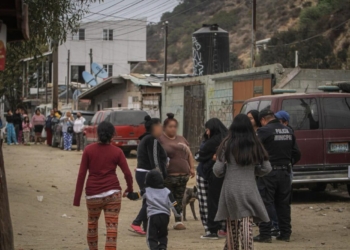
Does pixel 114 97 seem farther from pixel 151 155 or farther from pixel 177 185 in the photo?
pixel 151 155

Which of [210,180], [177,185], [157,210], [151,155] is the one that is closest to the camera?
[157,210]

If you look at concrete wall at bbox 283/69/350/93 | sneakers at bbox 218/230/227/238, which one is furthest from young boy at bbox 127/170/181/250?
concrete wall at bbox 283/69/350/93

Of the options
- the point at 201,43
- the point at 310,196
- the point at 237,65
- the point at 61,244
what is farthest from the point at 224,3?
the point at 61,244

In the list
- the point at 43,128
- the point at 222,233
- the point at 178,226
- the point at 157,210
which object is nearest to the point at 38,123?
the point at 43,128

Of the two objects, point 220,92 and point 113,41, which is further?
point 113,41

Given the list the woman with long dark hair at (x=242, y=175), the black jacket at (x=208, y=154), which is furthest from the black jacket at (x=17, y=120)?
the woman with long dark hair at (x=242, y=175)

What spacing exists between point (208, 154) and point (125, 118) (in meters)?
17.8

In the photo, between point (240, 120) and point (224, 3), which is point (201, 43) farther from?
point (224, 3)

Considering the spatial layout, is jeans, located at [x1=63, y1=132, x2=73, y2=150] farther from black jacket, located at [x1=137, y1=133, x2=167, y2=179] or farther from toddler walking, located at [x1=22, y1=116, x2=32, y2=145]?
black jacket, located at [x1=137, y1=133, x2=167, y2=179]

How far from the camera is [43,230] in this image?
465 inches

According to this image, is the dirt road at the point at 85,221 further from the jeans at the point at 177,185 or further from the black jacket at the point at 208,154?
the black jacket at the point at 208,154

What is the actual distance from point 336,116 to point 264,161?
6206mm

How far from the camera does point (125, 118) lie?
2809 cm

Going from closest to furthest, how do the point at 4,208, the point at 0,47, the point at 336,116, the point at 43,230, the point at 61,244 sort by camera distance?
the point at 4,208
the point at 0,47
the point at 61,244
the point at 43,230
the point at 336,116
